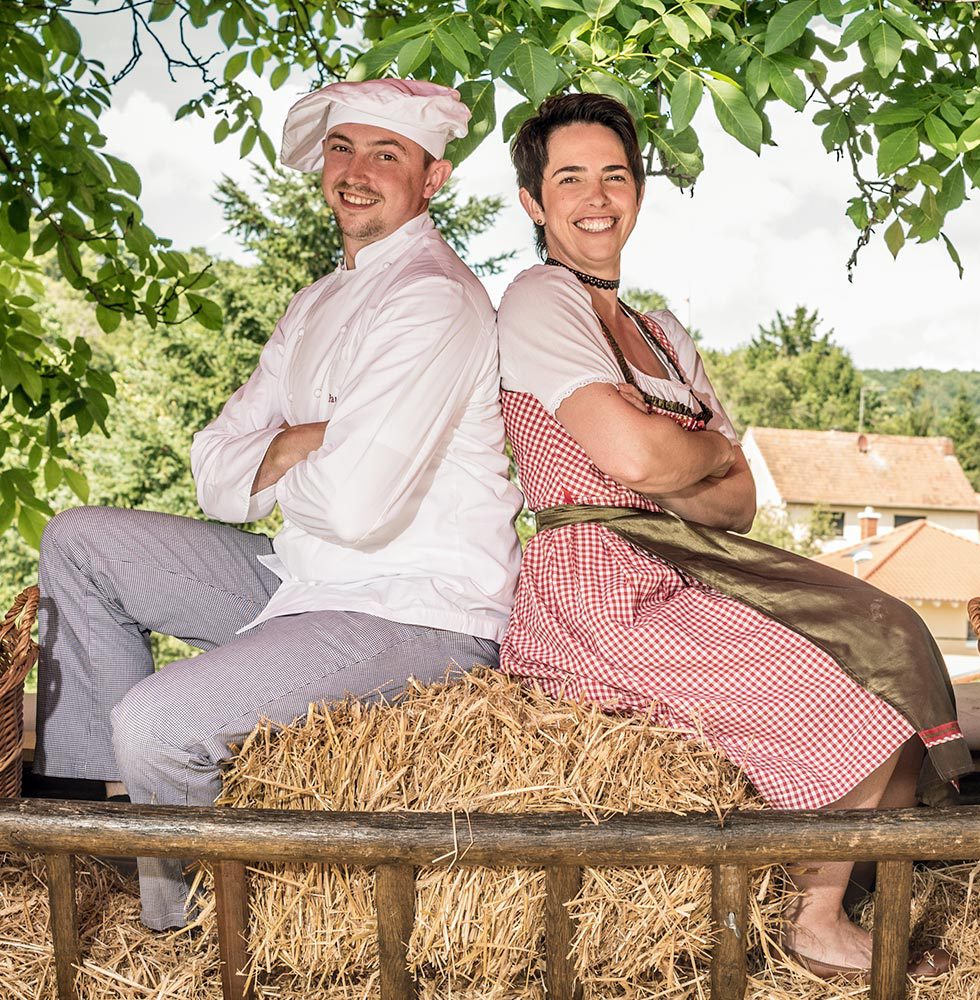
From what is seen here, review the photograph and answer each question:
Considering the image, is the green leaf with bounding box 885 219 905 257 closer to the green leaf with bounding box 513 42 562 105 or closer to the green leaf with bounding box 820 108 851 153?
the green leaf with bounding box 820 108 851 153

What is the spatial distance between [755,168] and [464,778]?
96.6 m

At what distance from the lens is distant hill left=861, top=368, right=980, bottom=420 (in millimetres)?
65812

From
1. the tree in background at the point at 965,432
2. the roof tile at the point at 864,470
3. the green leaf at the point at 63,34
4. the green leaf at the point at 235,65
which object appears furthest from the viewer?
the tree in background at the point at 965,432

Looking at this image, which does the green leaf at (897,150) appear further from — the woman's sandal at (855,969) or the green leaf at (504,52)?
the woman's sandal at (855,969)

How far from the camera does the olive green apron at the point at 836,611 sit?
1.91m

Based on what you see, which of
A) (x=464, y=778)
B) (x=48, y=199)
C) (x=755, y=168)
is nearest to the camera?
(x=464, y=778)

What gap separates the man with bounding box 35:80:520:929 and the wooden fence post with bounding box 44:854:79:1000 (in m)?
0.16

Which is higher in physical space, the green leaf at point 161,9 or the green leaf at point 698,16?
the green leaf at point 161,9

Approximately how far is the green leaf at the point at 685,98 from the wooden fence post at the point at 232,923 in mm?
1576

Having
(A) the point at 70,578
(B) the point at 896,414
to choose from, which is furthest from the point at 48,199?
(B) the point at 896,414

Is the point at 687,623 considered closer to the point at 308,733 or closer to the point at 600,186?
the point at 308,733

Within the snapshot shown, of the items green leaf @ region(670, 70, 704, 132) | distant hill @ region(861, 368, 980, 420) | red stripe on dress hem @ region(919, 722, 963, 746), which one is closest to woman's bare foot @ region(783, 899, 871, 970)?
red stripe on dress hem @ region(919, 722, 963, 746)

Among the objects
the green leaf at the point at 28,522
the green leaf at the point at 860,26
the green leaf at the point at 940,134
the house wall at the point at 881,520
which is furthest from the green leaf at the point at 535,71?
the house wall at the point at 881,520

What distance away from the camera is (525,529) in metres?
21.2
